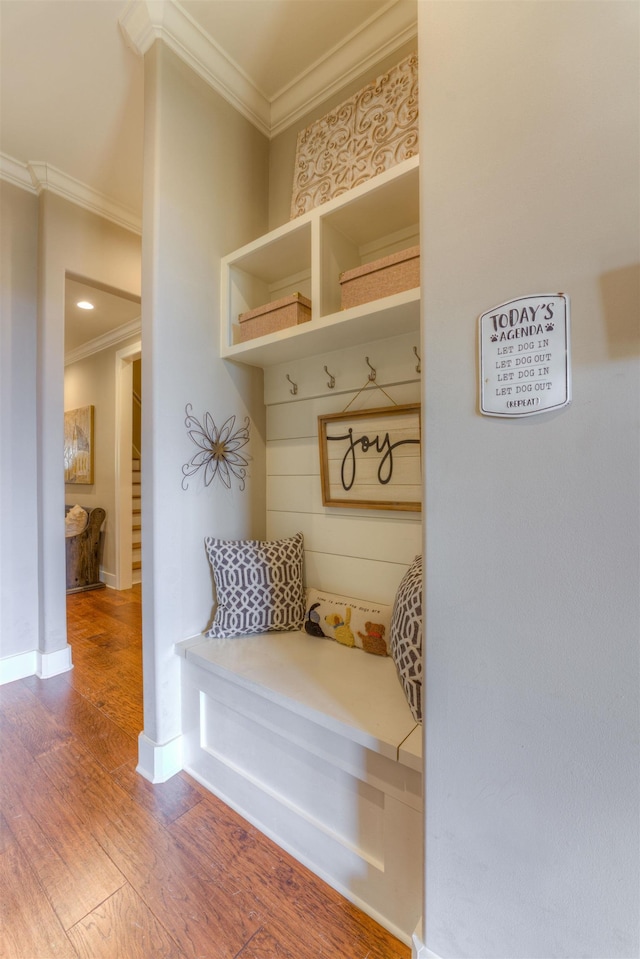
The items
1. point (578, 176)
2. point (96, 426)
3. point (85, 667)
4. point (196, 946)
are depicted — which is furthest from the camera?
point (96, 426)

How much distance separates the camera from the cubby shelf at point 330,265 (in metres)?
1.31

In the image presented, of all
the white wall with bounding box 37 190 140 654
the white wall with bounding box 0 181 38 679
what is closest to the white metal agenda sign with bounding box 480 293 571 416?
the white wall with bounding box 37 190 140 654

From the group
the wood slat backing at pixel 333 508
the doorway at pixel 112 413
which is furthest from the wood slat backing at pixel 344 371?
the doorway at pixel 112 413

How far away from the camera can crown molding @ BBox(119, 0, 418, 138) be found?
149 centimetres

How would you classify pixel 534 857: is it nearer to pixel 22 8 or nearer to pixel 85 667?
pixel 85 667

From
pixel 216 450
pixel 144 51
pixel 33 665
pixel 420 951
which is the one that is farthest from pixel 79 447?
pixel 420 951

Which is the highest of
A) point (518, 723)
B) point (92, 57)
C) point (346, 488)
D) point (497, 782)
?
point (92, 57)

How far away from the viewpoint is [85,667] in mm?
2463

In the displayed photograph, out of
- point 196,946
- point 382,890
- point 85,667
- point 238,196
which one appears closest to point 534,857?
point 382,890

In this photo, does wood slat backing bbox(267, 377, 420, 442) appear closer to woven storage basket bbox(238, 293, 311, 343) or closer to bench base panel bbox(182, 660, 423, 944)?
woven storage basket bbox(238, 293, 311, 343)

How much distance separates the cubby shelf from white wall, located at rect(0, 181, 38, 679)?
149 cm

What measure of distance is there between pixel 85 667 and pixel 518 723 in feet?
8.47

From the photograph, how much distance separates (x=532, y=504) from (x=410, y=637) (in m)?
0.58

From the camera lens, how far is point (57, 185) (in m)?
2.34
